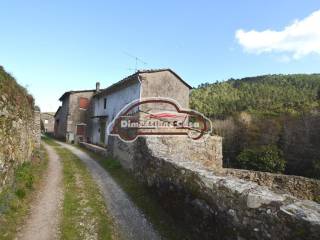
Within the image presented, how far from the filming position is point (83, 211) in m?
8.02

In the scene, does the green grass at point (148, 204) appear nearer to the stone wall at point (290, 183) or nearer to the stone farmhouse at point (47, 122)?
the stone wall at point (290, 183)

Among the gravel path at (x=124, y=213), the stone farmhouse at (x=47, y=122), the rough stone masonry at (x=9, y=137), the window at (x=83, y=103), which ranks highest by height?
the window at (x=83, y=103)

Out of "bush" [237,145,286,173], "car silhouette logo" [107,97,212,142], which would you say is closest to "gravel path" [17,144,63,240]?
"car silhouette logo" [107,97,212,142]

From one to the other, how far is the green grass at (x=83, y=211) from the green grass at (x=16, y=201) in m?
1.03

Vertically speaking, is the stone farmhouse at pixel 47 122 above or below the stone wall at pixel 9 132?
above

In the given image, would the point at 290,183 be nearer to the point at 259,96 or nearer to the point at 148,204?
the point at 148,204

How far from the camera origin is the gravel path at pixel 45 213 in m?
6.45

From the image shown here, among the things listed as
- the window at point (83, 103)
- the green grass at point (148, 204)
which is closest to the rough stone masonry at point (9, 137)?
the green grass at point (148, 204)

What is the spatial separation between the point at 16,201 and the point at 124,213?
2.98 m

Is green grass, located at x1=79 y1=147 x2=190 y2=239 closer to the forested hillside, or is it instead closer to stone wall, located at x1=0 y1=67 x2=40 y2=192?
stone wall, located at x1=0 y1=67 x2=40 y2=192

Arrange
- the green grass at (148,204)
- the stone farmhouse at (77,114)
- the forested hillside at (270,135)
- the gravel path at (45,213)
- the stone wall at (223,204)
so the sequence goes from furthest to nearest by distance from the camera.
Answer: the stone farmhouse at (77,114) < the forested hillside at (270,135) < the green grass at (148,204) < the gravel path at (45,213) < the stone wall at (223,204)

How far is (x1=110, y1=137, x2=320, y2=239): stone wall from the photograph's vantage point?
156 inches

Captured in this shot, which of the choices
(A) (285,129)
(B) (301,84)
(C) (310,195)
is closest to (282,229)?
(C) (310,195)

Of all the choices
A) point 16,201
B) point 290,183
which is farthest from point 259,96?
point 16,201
